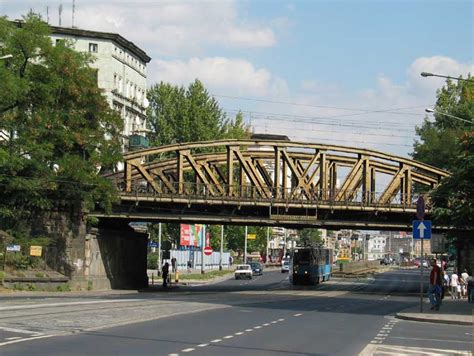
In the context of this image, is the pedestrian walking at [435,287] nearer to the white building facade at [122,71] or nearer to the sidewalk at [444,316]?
the sidewalk at [444,316]

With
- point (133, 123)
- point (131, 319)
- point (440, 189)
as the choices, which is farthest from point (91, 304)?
point (133, 123)

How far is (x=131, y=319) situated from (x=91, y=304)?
8.70 meters

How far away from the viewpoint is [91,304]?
3494 centimetres

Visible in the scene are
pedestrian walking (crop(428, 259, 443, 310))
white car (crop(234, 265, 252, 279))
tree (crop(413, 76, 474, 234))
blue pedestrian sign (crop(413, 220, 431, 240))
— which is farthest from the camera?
white car (crop(234, 265, 252, 279))

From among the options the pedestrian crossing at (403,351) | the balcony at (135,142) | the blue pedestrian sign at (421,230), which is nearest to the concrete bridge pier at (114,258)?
the blue pedestrian sign at (421,230)

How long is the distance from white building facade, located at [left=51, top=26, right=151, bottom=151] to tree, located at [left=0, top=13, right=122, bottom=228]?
156 feet

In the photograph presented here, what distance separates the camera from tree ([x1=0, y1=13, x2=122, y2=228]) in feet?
172

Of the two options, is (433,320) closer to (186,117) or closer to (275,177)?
(275,177)

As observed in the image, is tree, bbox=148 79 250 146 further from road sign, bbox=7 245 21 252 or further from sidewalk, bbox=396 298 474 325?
sidewalk, bbox=396 298 474 325

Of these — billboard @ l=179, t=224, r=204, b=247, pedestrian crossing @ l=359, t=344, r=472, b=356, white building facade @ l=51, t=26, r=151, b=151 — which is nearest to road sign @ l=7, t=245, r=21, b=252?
pedestrian crossing @ l=359, t=344, r=472, b=356

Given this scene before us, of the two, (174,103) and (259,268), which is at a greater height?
(174,103)

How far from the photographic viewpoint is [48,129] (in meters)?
53.2

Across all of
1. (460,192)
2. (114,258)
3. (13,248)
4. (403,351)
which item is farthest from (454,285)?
(403,351)

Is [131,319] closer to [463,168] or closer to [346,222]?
[463,168]
